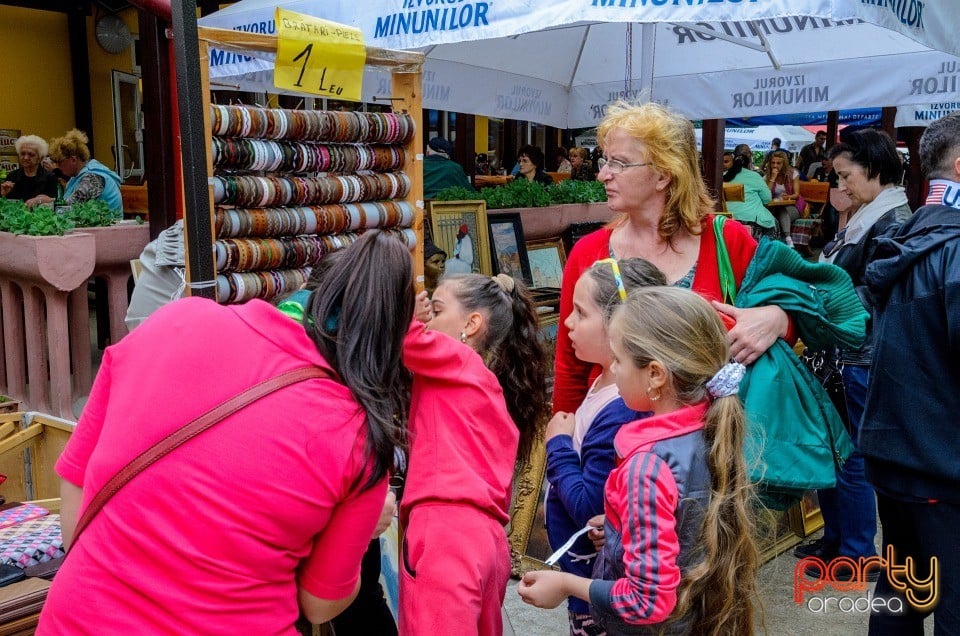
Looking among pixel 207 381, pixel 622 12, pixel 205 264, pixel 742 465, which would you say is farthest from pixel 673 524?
pixel 622 12

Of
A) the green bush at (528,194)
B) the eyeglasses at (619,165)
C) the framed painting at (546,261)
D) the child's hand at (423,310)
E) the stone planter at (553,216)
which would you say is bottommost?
the framed painting at (546,261)

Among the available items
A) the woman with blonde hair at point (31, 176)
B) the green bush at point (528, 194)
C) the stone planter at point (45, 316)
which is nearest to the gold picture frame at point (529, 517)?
the green bush at point (528, 194)

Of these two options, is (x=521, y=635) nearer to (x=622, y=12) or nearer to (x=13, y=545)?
(x=13, y=545)

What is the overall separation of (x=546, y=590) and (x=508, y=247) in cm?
402

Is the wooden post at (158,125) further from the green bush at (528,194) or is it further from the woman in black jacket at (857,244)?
the woman in black jacket at (857,244)

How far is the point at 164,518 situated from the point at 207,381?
0.75 feet

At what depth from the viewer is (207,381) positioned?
1381 millimetres

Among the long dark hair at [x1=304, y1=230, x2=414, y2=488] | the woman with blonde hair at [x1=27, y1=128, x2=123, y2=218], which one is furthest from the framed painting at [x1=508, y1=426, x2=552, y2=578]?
the woman with blonde hair at [x1=27, y1=128, x2=123, y2=218]

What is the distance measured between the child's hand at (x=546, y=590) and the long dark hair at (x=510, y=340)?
0.58m

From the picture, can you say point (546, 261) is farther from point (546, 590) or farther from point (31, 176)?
point (31, 176)

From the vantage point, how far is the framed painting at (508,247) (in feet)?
18.7

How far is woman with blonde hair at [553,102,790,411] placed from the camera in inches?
99.6

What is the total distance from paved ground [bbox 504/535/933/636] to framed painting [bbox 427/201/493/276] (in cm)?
229

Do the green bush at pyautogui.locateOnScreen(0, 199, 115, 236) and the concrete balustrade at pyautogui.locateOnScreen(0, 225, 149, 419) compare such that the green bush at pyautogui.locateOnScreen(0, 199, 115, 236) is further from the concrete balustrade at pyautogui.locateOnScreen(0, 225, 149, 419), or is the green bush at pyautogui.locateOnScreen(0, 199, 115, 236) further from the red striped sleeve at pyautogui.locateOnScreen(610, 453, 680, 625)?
the red striped sleeve at pyautogui.locateOnScreen(610, 453, 680, 625)
